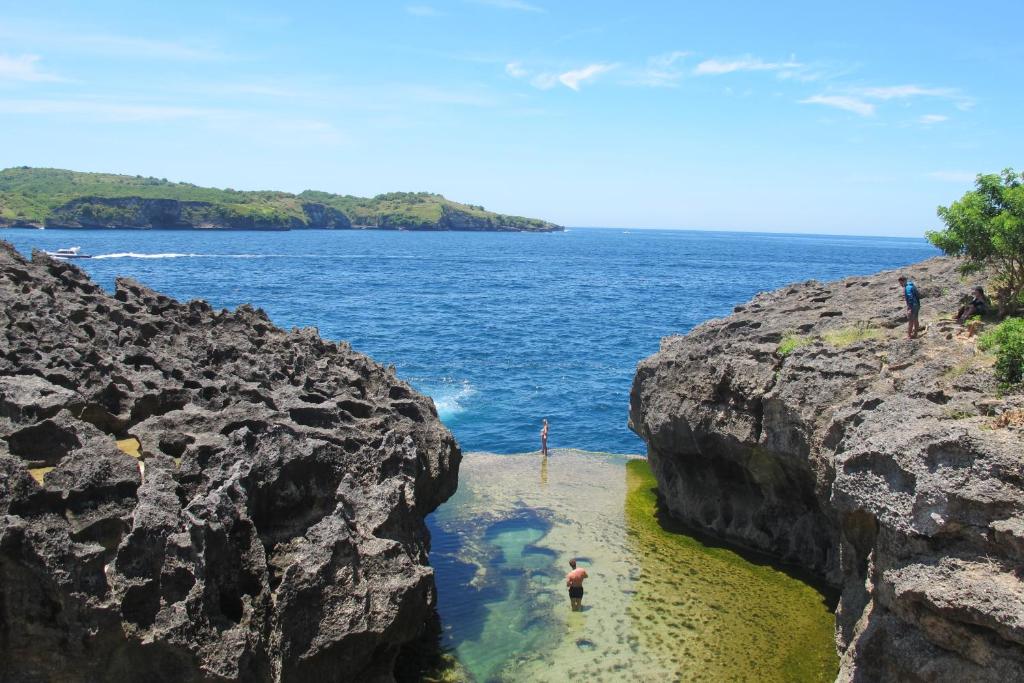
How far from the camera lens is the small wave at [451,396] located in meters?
52.4

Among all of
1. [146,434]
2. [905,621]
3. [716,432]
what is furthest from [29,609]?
[716,432]

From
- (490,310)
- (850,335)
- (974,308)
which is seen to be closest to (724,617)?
(850,335)

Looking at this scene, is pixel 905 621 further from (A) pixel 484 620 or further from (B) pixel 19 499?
(B) pixel 19 499

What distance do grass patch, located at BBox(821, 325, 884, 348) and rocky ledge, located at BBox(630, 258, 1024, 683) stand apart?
9 cm

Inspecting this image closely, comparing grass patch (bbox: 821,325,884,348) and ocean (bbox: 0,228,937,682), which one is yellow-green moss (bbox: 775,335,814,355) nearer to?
grass patch (bbox: 821,325,884,348)

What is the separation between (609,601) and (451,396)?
3253 centimetres

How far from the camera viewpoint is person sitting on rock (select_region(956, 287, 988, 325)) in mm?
25797

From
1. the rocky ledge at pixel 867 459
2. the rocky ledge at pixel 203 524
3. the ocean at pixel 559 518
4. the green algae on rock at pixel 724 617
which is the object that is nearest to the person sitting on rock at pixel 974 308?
the rocky ledge at pixel 867 459

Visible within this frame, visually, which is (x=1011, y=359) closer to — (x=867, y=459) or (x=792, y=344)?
(x=867, y=459)

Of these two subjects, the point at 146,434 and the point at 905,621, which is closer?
the point at 905,621

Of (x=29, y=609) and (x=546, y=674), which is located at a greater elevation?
(x=29, y=609)

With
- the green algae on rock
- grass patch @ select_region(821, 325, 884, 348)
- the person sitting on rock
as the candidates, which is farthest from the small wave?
the person sitting on rock

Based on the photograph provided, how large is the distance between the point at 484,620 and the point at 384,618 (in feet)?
25.0

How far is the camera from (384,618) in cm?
1708
